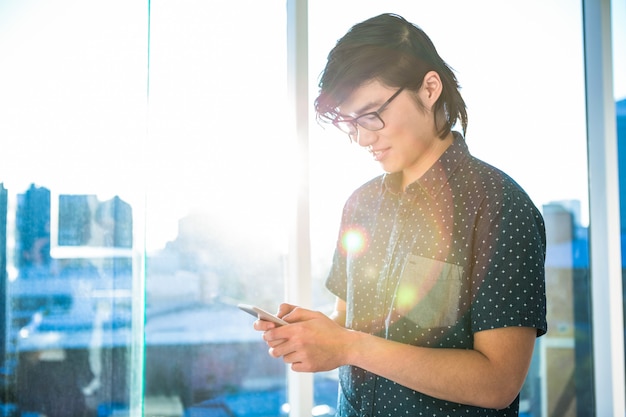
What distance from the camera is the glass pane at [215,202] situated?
172cm

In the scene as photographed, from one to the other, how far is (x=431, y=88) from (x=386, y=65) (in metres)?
0.11

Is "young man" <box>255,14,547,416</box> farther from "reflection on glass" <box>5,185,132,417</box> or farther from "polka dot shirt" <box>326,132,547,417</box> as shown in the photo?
"reflection on glass" <box>5,185,132,417</box>

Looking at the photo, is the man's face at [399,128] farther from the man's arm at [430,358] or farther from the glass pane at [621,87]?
the glass pane at [621,87]

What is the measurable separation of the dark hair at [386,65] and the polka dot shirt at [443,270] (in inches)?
4.0

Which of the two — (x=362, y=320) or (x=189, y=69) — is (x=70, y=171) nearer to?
(x=189, y=69)

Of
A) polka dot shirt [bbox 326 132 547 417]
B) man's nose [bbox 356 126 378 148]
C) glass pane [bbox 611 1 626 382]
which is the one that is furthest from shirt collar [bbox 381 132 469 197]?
glass pane [bbox 611 1 626 382]

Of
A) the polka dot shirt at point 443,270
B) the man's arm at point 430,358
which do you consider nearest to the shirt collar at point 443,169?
the polka dot shirt at point 443,270

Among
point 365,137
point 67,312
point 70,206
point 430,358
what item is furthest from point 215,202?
point 430,358

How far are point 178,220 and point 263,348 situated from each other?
1.64ft

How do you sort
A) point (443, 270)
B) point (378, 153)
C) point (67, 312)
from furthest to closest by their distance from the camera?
1. point (67, 312)
2. point (378, 153)
3. point (443, 270)

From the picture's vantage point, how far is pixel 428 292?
1.11 metres

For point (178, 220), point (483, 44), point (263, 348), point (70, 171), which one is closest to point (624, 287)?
point (483, 44)

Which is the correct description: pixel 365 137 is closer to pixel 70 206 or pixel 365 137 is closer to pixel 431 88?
pixel 431 88

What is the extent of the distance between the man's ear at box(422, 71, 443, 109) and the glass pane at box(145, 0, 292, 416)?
27.9 inches
